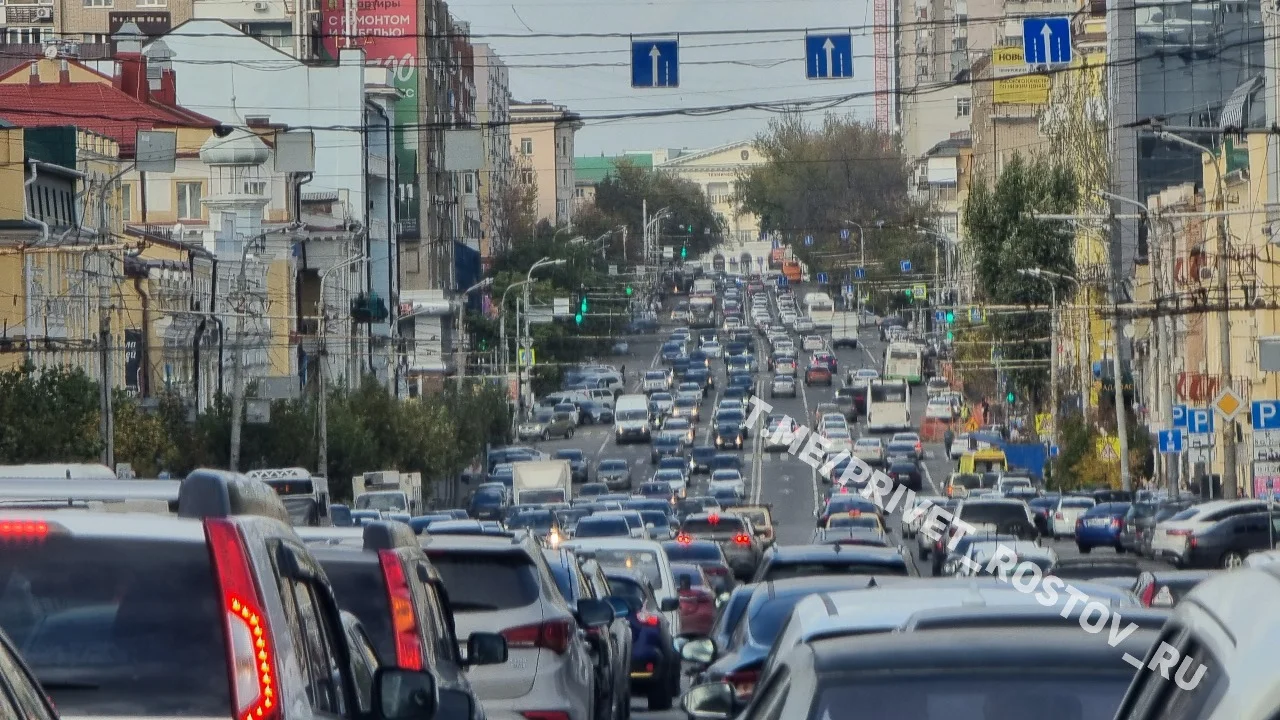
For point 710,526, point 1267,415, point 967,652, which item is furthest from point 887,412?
point 967,652

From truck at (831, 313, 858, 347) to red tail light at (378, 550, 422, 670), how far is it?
126 m

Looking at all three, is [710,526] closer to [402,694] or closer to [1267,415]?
[1267,415]

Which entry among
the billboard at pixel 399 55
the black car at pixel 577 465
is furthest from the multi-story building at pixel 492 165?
the black car at pixel 577 465

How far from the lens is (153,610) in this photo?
16.7 ft

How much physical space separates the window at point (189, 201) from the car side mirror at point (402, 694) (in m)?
73.4

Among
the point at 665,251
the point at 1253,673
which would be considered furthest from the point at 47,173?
the point at 665,251

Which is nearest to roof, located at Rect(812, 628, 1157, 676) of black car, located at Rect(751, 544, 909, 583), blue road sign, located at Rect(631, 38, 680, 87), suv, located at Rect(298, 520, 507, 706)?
suv, located at Rect(298, 520, 507, 706)

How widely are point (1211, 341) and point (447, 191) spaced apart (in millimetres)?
57917

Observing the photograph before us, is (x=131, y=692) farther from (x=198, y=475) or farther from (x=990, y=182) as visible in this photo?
(x=990, y=182)

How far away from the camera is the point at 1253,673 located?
3.06 meters

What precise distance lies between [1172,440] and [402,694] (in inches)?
1894

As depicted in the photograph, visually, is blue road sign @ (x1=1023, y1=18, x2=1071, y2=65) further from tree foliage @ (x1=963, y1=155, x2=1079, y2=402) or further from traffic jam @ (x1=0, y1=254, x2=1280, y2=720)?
tree foliage @ (x1=963, y1=155, x2=1079, y2=402)

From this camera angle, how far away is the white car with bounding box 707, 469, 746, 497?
70438 millimetres

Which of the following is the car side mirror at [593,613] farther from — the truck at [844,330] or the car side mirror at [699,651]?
the truck at [844,330]
